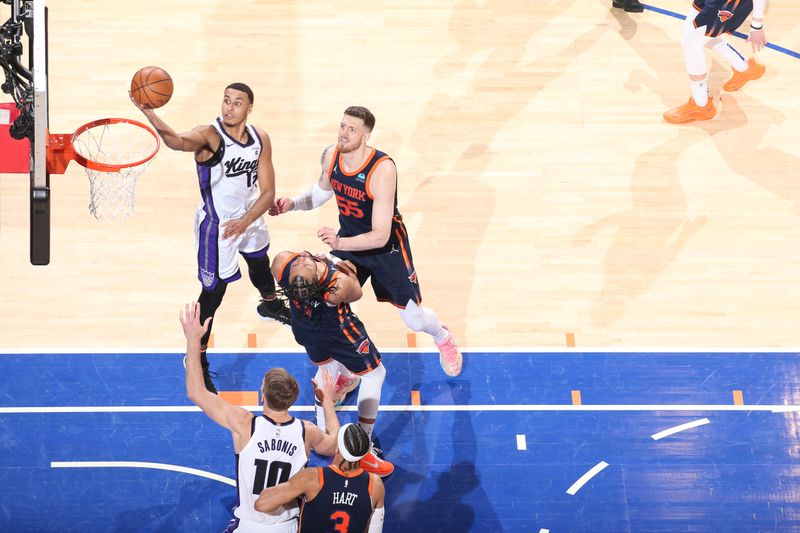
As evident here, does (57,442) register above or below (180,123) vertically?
below

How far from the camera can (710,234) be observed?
34.8 ft

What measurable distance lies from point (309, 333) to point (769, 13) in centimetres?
747

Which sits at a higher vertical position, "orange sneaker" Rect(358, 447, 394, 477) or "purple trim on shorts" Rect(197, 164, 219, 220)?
"purple trim on shorts" Rect(197, 164, 219, 220)

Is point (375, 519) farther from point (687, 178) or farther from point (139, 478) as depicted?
point (687, 178)

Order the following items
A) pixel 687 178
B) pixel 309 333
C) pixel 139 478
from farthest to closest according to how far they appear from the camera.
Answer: pixel 687 178 < pixel 139 478 < pixel 309 333

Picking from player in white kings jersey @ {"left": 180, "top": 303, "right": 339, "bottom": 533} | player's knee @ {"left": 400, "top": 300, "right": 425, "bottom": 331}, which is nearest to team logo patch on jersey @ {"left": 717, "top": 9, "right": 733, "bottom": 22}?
player's knee @ {"left": 400, "top": 300, "right": 425, "bottom": 331}

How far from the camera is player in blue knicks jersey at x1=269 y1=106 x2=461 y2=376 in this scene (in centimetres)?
843

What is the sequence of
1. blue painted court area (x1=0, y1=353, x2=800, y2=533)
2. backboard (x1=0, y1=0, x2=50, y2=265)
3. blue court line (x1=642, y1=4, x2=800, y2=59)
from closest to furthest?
backboard (x1=0, y1=0, x2=50, y2=265) < blue painted court area (x1=0, y1=353, x2=800, y2=533) < blue court line (x1=642, y1=4, x2=800, y2=59)

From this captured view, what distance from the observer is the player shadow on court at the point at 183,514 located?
8484 millimetres

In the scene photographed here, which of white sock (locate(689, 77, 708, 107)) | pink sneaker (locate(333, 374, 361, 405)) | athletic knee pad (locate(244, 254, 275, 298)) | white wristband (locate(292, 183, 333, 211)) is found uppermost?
white sock (locate(689, 77, 708, 107))

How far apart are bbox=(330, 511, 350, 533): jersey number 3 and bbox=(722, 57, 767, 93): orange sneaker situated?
6.93m

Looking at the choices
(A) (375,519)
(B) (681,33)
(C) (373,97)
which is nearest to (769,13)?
(B) (681,33)

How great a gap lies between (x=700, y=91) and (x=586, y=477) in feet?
15.0

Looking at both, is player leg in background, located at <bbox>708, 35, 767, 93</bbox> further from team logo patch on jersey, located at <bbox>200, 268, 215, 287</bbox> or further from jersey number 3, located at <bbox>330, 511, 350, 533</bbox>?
jersey number 3, located at <bbox>330, 511, 350, 533</bbox>
